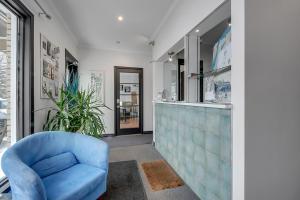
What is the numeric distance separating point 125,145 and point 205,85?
2.65 m

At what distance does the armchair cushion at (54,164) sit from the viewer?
1.62m

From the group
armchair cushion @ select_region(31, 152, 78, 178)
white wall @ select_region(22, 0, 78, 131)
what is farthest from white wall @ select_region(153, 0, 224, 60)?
armchair cushion @ select_region(31, 152, 78, 178)

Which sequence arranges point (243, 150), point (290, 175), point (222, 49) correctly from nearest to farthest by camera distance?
point (243, 150)
point (290, 175)
point (222, 49)

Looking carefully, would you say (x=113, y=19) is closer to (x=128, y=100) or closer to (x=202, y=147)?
(x=128, y=100)

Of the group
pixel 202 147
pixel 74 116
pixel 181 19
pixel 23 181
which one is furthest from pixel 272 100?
pixel 74 116

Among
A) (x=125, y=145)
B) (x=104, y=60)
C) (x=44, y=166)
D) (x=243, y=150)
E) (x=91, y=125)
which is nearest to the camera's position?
(x=243, y=150)

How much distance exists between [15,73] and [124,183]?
200 centimetres

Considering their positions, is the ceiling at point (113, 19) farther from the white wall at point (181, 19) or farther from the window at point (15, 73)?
the window at point (15, 73)

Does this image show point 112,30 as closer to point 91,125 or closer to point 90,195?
point 91,125

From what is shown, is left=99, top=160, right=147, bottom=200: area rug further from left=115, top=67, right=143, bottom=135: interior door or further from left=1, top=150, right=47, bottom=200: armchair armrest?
left=115, top=67, right=143, bottom=135: interior door

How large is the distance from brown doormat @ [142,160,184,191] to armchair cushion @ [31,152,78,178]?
1.10 m

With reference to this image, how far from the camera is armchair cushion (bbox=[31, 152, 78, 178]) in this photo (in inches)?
63.8

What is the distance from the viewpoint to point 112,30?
3.64m

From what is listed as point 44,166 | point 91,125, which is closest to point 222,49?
point 91,125
